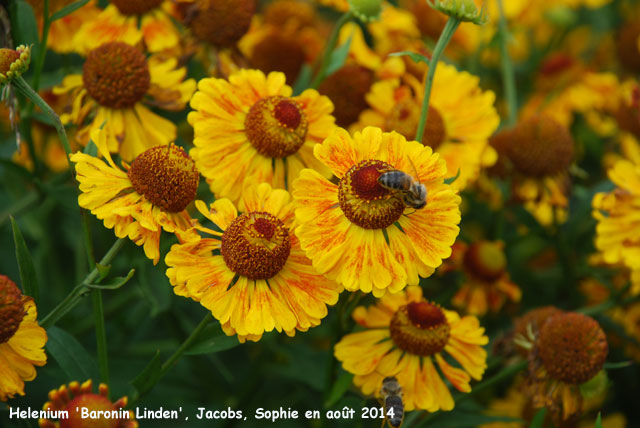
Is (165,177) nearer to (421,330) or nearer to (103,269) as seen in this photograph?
(103,269)

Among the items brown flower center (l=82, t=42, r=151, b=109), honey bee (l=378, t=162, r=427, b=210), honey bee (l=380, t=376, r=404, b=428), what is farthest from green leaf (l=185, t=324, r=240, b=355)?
brown flower center (l=82, t=42, r=151, b=109)

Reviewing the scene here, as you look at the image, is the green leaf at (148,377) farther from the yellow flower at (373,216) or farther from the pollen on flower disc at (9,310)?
the yellow flower at (373,216)

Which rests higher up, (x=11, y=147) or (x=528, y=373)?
(x=11, y=147)

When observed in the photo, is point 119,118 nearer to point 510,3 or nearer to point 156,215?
point 156,215

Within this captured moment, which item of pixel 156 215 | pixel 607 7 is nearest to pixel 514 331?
pixel 156 215

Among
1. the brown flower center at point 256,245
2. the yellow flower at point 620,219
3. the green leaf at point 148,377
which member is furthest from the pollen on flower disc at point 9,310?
the yellow flower at point 620,219

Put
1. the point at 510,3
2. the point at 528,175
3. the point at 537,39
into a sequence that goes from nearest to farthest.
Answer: the point at 528,175 → the point at 510,3 → the point at 537,39
